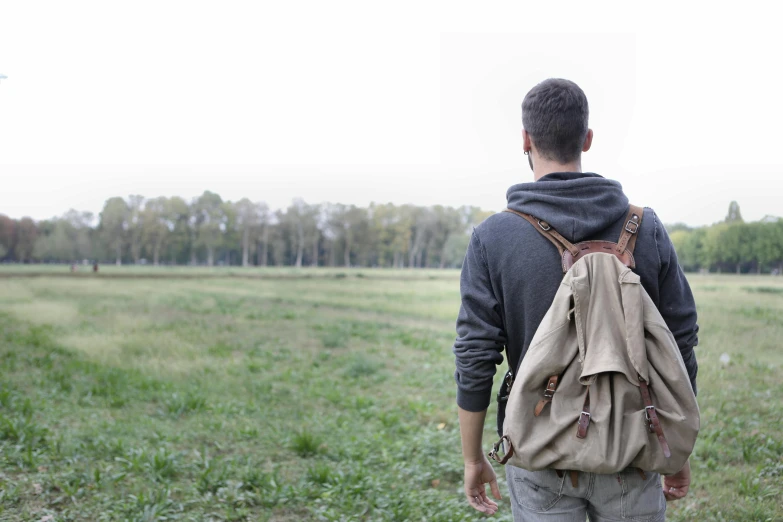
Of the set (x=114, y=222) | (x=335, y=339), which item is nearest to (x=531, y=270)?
(x=335, y=339)

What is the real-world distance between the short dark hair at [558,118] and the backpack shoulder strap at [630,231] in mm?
241

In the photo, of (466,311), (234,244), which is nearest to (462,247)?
(234,244)

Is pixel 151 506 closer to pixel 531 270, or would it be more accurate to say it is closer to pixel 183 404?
pixel 183 404

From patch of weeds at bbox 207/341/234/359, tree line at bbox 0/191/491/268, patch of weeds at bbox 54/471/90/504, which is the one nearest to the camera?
patch of weeds at bbox 54/471/90/504

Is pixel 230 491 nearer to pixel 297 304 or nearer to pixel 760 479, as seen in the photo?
pixel 760 479

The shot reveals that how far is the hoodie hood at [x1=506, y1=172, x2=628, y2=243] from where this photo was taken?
62.5 inches

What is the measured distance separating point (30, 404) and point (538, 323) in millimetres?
5601

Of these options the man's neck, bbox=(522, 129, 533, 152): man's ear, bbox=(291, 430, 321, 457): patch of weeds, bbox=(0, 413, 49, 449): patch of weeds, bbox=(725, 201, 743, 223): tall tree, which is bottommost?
bbox=(291, 430, 321, 457): patch of weeds

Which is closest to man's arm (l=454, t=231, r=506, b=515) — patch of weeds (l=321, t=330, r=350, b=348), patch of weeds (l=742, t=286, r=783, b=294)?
patch of weeds (l=742, t=286, r=783, b=294)

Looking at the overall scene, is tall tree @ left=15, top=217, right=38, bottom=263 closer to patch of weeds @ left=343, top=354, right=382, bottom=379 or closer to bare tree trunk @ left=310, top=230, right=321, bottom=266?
bare tree trunk @ left=310, top=230, right=321, bottom=266

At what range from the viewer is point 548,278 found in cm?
160

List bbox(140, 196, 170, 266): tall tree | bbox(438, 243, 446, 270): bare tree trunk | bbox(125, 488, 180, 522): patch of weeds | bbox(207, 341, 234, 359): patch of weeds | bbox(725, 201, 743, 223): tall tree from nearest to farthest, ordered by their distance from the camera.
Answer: bbox(125, 488, 180, 522): patch of weeds
bbox(725, 201, 743, 223): tall tree
bbox(207, 341, 234, 359): patch of weeds
bbox(140, 196, 170, 266): tall tree
bbox(438, 243, 446, 270): bare tree trunk

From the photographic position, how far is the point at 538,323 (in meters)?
1.65

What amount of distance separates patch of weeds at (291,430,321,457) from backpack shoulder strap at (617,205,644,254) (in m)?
4.02
